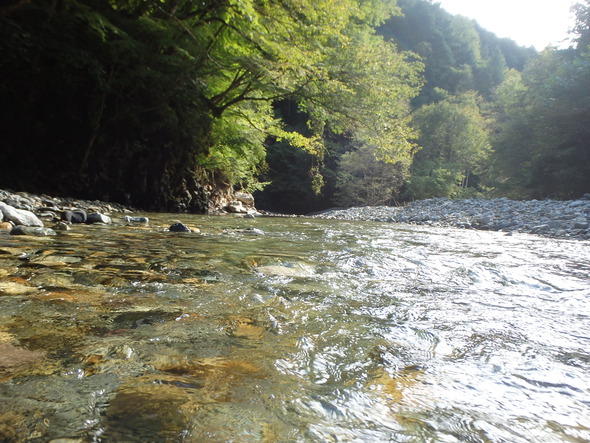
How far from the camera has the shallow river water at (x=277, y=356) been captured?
0.75m

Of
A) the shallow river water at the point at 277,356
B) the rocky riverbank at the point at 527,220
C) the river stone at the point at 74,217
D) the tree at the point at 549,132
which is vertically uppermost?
the tree at the point at 549,132

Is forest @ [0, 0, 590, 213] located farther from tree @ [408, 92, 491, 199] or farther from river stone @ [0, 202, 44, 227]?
tree @ [408, 92, 491, 199]

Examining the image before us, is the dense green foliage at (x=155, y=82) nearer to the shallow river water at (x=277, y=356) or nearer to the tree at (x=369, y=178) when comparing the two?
the shallow river water at (x=277, y=356)

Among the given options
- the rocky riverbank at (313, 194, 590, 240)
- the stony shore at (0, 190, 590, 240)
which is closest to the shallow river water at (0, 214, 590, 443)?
the stony shore at (0, 190, 590, 240)

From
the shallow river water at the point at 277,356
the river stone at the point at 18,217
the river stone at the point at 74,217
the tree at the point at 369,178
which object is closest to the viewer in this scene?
the shallow river water at the point at 277,356

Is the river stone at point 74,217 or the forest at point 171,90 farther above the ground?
the forest at point 171,90

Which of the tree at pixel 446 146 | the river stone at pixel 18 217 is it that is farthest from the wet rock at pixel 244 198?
the tree at pixel 446 146

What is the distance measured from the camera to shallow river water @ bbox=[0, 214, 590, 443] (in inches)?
29.7

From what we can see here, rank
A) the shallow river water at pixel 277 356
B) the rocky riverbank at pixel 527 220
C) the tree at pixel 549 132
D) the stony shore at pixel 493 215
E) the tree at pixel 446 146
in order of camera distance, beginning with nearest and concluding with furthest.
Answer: the shallow river water at pixel 277 356 < the stony shore at pixel 493 215 < the rocky riverbank at pixel 527 220 < the tree at pixel 549 132 < the tree at pixel 446 146

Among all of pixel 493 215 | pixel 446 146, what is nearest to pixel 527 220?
pixel 493 215

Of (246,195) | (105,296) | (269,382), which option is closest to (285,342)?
(269,382)

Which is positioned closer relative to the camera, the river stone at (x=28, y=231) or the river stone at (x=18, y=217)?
the river stone at (x=28, y=231)

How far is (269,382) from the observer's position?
Answer: 36.8 inches

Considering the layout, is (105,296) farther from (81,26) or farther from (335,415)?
(81,26)
